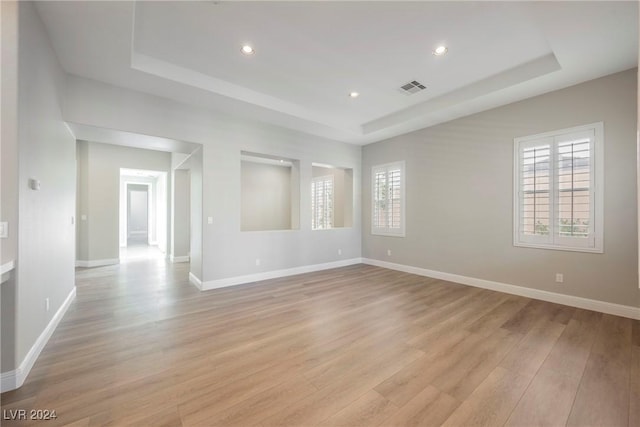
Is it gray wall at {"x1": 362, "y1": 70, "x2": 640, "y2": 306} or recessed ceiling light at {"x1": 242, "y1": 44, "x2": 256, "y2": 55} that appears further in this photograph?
gray wall at {"x1": 362, "y1": 70, "x2": 640, "y2": 306}

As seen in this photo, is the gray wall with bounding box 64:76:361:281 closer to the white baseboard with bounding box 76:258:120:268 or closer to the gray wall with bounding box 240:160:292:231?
the gray wall with bounding box 240:160:292:231

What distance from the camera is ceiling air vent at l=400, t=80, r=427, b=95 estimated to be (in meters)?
3.96

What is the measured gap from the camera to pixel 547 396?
6.06 feet

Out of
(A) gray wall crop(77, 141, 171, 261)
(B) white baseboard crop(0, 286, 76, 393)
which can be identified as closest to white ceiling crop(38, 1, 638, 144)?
(B) white baseboard crop(0, 286, 76, 393)

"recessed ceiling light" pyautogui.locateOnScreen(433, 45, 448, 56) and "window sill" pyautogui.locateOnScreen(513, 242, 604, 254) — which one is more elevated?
"recessed ceiling light" pyautogui.locateOnScreen(433, 45, 448, 56)

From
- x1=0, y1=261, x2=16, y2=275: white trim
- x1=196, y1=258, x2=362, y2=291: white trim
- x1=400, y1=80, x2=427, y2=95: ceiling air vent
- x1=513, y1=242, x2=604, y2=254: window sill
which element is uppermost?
x1=400, y1=80, x2=427, y2=95: ceiling air vent

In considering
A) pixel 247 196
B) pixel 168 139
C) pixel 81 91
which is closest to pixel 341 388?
pixel 168 139

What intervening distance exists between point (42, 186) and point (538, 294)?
21.0 ft

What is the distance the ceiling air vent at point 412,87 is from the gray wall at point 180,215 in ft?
19.7

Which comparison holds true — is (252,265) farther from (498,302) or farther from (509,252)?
(509,252)

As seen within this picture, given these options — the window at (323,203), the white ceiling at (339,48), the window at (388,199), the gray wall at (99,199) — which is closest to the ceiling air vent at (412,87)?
the white ceiling at (339,48)

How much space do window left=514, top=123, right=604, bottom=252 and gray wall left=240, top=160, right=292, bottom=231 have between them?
5993 millimetres

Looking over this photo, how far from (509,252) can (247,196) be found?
265 inches

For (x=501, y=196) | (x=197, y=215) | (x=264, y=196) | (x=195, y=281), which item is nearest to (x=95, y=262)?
(x=195, y=281)
